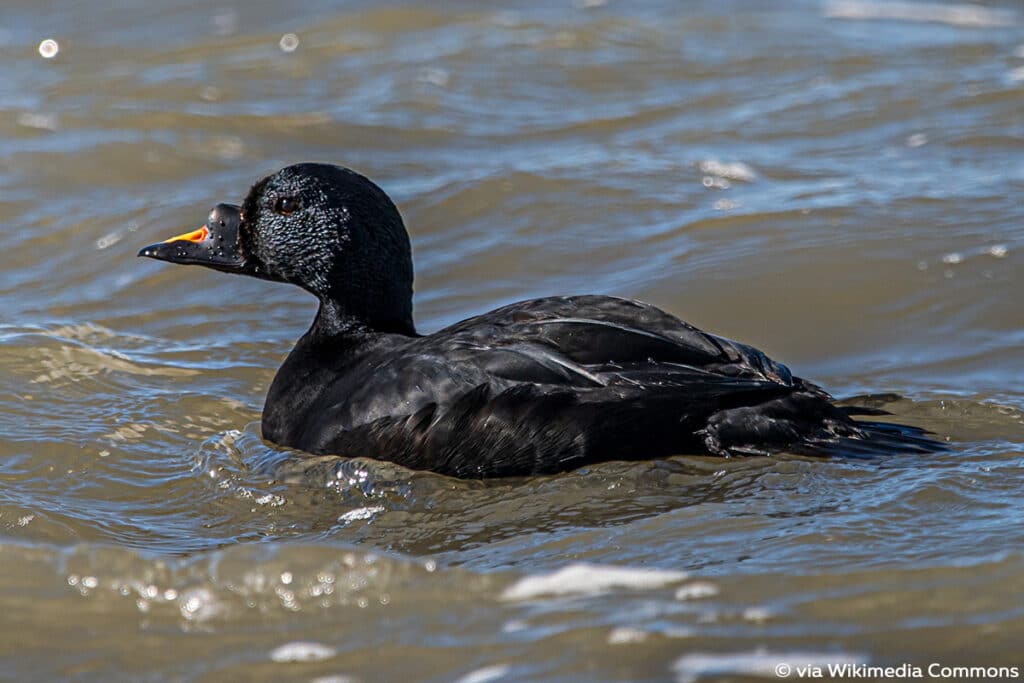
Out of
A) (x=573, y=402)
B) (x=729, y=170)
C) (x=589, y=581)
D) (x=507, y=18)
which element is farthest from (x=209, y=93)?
(x=589, y=581)

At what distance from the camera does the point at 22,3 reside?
12.3 meters

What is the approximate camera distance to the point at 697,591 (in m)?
4.11

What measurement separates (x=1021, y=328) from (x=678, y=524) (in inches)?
107

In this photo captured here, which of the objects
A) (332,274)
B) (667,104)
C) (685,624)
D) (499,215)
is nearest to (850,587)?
(685,624)

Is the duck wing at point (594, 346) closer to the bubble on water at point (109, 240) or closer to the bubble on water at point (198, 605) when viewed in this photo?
the bubble on water at point (198, 605)

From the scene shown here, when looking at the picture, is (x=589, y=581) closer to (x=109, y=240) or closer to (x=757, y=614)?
(x=757, y=614)

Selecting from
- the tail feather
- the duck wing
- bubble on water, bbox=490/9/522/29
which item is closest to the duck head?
the duck wing

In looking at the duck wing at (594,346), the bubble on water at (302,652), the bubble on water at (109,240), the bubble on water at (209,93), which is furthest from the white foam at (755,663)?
the bubble on water at (209,93)

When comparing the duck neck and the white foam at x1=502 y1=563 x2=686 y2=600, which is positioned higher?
the duck neck

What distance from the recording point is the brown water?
4.04 meters

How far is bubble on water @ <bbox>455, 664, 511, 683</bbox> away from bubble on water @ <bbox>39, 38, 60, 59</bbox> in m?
8.67

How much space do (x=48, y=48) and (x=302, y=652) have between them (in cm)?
856

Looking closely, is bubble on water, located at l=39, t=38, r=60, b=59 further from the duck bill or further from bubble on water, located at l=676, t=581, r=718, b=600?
bubble on water, located at l=676, t=581, r=718, b=600

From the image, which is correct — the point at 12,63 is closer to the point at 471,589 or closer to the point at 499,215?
the point at 499,215
